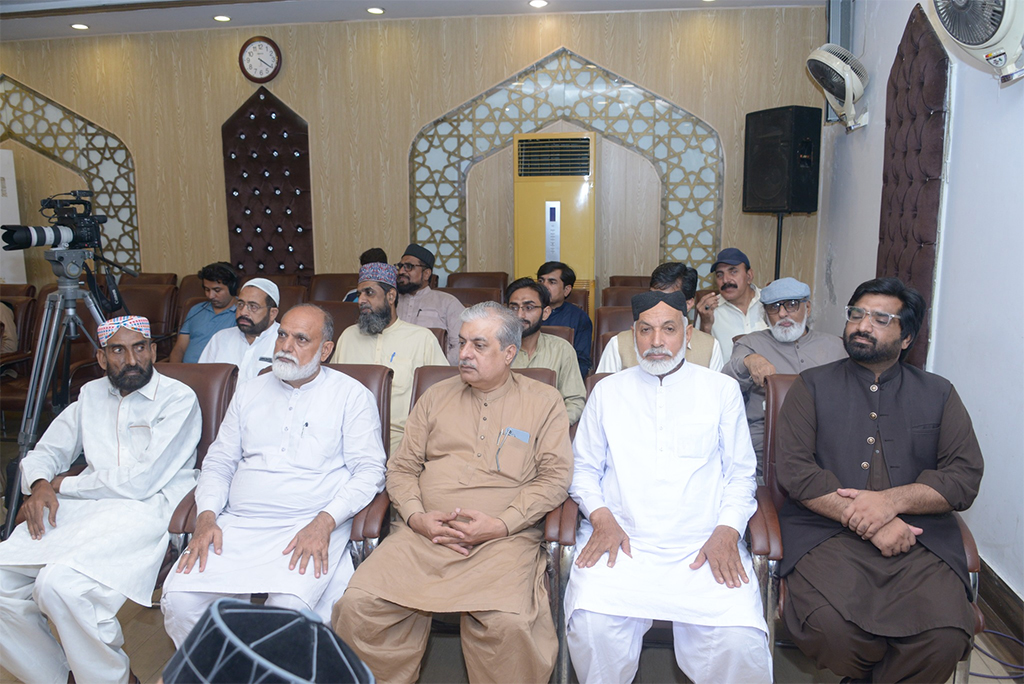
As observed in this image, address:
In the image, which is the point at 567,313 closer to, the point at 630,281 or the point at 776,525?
the point at 630,281

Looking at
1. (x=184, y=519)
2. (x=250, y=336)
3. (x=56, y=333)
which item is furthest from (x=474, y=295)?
(x=184, y=519)

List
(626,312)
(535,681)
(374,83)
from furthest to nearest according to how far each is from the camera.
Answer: (374,83), (626,312), (535,681)

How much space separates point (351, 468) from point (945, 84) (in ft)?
10.0

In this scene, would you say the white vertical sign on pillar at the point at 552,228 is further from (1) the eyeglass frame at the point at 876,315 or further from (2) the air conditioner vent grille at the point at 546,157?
(1) the eyeglass frame at the point at 876,315

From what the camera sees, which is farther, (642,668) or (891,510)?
(642,668)

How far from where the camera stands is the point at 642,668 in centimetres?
232

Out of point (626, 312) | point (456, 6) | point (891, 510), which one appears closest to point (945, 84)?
point (626, 312)

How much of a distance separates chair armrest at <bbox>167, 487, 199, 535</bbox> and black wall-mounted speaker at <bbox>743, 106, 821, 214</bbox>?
487 centimetres

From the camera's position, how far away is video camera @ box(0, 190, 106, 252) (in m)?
3.41

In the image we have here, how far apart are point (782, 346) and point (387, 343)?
1.76 m

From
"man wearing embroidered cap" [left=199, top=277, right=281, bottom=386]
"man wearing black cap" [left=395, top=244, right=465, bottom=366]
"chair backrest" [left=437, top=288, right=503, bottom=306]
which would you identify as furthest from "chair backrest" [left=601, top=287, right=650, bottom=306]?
"man wearing embroidered cap" [left=199, top=277, right=281, bottom=386]

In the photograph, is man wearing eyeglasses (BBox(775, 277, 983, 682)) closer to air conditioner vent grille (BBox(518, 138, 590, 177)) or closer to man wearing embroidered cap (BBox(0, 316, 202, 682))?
man wearing embroidered cap (BBox(0, 316, 202, 682))

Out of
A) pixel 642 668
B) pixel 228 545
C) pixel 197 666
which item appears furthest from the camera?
pixel 642 668

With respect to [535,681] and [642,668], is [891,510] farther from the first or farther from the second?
[535,681]
